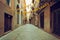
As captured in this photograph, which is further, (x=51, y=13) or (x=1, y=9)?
(x=51, y=13)

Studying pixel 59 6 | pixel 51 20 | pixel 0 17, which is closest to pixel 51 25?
pixel 51 20

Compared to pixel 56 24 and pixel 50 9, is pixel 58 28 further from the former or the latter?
pixel 50 9

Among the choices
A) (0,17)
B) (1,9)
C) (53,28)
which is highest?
(1,9)

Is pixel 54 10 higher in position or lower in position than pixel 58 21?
higher

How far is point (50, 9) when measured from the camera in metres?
14.5

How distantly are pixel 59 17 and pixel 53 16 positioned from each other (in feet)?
4.45

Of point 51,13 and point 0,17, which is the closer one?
point 0,17

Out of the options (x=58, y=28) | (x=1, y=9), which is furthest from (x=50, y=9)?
(x=1, y=9)

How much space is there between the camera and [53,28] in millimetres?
13688

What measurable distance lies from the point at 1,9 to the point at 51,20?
17.7 feet

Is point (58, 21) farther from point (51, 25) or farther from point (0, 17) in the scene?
point (0, 17)

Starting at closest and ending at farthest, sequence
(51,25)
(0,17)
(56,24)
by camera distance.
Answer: (0,17) → (56,24) → (51,25)

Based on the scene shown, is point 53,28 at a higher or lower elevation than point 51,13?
lower

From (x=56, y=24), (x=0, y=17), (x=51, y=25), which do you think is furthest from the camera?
(x=51, y=25)
